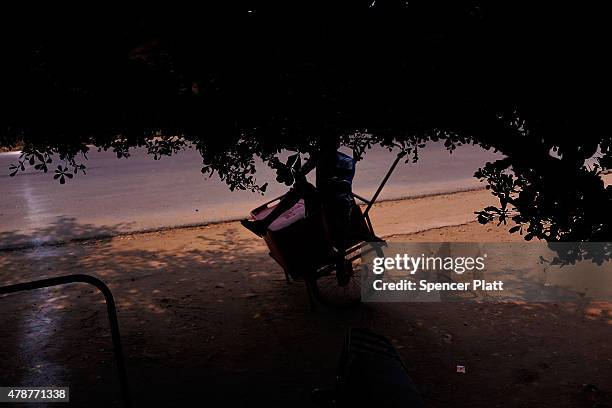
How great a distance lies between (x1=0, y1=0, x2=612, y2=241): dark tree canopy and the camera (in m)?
2.34

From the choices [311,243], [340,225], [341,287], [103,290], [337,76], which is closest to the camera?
[337,76]

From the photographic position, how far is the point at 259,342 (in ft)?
16.6

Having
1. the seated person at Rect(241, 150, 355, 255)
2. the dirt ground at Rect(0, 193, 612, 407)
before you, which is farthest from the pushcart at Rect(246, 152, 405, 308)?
the dirt ground at Rect(0, 193, 612, 407)

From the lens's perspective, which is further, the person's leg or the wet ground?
the person's leg

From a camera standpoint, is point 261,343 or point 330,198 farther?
point 330,198

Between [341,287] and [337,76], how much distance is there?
397 centimetres

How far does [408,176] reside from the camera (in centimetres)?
1378

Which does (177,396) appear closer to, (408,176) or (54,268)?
(54,268)

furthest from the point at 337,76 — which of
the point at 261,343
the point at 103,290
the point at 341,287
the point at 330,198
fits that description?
the point at 341,287

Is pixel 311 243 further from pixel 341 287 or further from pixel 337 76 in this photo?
pixel 337 76

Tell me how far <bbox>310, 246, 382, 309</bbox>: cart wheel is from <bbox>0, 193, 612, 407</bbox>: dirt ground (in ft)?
0.49

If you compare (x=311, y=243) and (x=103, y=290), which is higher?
(x=103, y=290)

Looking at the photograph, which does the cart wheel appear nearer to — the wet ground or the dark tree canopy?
the wet ground

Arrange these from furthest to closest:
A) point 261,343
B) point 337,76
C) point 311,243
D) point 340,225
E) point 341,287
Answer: point 341,287 → point 340,225 → point 311,243 → point 261,343 → point 337,76
